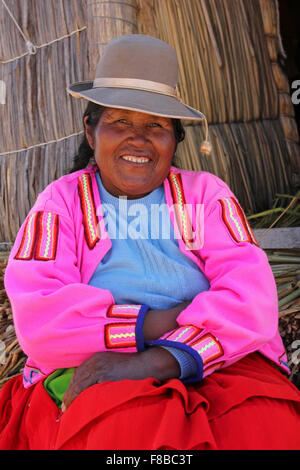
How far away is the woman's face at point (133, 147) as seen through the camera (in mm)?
1848

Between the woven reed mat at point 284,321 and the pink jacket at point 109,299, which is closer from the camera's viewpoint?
the pink jacket at point 109,299

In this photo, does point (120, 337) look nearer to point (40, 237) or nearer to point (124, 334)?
point (124, 334)

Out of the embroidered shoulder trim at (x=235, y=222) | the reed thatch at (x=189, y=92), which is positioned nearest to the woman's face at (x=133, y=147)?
the embroidered shoulder trim at (x=235, y=222)

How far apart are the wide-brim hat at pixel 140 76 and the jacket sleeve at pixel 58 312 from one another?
0.55m

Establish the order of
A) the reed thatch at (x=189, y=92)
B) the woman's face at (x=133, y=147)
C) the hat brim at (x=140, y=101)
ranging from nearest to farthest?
the hat brim at (x=140, y=101), the woman's face at (x=133, y=147), the reed thatch at (x=189, y=92)

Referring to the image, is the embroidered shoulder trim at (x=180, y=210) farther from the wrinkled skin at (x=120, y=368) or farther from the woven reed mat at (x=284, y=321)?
the woven reed mat at (x=284, y=321)

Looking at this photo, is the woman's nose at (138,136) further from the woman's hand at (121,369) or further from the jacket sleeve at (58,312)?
the woman's hand at (121,369)

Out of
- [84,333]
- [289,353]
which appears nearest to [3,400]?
[84,333]

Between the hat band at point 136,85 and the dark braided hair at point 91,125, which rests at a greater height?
the hat band at point 136,85

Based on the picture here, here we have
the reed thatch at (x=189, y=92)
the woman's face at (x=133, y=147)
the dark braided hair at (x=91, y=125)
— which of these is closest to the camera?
the woman's face at (x=133, y=147)

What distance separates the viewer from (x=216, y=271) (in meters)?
1.79

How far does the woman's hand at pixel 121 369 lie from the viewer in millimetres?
1520

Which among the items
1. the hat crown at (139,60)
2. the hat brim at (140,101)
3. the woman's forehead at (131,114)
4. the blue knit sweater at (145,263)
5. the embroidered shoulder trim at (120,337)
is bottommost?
the embroidered shoulder trim at (120,337)

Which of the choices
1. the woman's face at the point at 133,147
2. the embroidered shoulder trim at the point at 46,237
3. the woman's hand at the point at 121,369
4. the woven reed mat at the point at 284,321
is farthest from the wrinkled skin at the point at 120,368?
the woven reed mat at the point at 284,321
